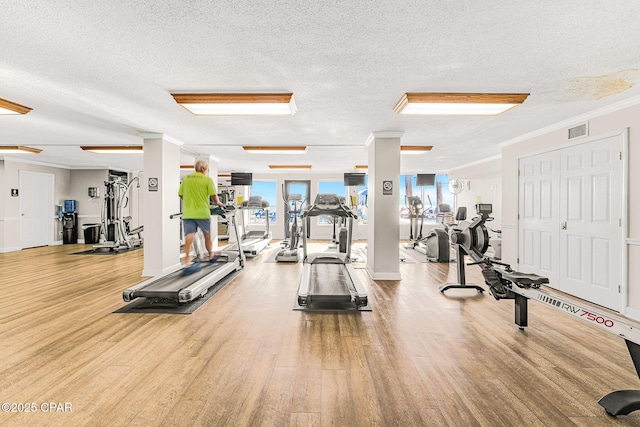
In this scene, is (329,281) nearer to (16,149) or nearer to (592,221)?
(592,221)

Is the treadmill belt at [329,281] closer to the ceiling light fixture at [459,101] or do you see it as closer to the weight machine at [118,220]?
the ceiling light fixture at [459,101]

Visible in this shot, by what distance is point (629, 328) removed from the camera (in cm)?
191

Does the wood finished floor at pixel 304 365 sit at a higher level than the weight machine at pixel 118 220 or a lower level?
lower

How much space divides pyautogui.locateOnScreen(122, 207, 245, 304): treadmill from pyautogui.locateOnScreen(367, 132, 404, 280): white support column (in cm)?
257

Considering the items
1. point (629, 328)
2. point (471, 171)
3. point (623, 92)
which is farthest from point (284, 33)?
point (471, 171)

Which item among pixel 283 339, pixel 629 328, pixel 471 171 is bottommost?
pixel 283 339

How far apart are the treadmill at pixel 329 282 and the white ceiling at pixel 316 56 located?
1.60 m

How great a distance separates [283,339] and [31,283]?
4.53 meters

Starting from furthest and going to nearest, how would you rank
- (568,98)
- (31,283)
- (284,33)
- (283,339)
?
(31,283), (568,98), (283,339), (284,33)

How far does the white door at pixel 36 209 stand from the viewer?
8.63 meters

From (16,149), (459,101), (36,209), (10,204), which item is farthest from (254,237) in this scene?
(459,101)

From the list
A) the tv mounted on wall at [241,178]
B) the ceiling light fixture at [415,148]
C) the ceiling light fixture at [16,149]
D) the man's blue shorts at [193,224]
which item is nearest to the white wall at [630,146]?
the ceiling light fixture at [415,148]

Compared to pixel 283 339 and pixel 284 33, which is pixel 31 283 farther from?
pixel 284 33

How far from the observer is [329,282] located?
4.34 meters
